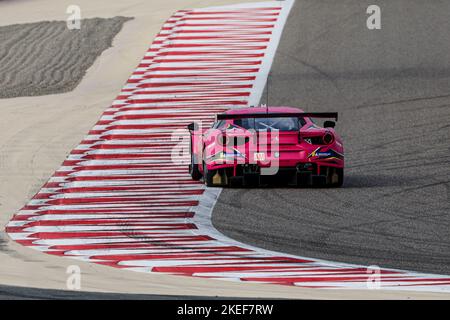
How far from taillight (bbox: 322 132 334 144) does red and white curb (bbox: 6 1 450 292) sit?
5.79 feet

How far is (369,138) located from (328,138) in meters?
5.10

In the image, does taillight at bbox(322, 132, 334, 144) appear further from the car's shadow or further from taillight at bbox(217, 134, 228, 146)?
taillight at bbox(217, 134, 228, 146)

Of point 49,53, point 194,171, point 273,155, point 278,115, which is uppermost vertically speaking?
point 49,53

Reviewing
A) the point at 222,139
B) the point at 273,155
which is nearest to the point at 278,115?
the point at 273,155

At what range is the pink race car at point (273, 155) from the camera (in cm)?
1781

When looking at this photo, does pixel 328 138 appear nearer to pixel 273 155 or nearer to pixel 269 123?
pixel 273 155

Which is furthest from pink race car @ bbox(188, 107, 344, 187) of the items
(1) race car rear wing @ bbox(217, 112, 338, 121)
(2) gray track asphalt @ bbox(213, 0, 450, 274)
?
(2) gray track asphalt @ bbox(213, 0, 450, 274)

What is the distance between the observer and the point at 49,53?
108ft

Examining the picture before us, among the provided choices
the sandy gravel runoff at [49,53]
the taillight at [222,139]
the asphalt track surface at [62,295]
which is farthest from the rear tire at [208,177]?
the sandy gravel runoff at [49,53]

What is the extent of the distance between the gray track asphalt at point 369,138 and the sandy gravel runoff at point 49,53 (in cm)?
504

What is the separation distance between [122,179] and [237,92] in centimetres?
848

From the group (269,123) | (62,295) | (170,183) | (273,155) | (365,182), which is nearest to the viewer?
(62,295)

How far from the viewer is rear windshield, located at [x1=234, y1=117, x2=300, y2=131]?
18469 millimetres
